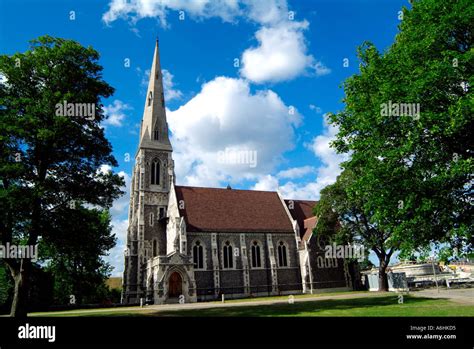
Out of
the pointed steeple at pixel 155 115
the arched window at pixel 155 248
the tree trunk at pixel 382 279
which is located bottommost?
the tree trunk at pixel 382 279

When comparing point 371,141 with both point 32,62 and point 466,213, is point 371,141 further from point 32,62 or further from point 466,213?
point 32,62

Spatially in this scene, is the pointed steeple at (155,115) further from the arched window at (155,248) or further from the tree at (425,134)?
the tree at (425,134)

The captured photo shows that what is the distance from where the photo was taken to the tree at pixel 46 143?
1884cm

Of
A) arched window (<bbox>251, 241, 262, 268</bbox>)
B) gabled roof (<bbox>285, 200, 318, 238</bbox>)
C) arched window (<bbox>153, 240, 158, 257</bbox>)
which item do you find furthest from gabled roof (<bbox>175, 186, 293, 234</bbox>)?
arched window (<bbox>153, 240, 158, 257</bbox>)

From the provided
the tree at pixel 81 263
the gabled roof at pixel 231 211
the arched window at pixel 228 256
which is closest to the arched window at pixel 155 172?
the gabled roof at pixel 231 211

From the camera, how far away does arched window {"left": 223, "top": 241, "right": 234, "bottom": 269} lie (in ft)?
134

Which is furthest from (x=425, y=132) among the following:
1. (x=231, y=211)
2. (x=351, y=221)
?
(x=231, y=211)

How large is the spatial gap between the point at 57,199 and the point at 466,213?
71.0ft

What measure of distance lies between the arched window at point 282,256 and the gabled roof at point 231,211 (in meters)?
1.86

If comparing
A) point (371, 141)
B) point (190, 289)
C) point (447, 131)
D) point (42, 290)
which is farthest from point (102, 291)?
point (447, 131)

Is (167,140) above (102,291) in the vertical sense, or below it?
above

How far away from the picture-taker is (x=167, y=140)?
50938mm

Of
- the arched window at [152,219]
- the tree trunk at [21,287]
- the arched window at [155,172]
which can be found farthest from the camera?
the arched window at [155,172]

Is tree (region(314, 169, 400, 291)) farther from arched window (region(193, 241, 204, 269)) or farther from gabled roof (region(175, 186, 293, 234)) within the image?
arched window (region(193, 241, 204, 269))
